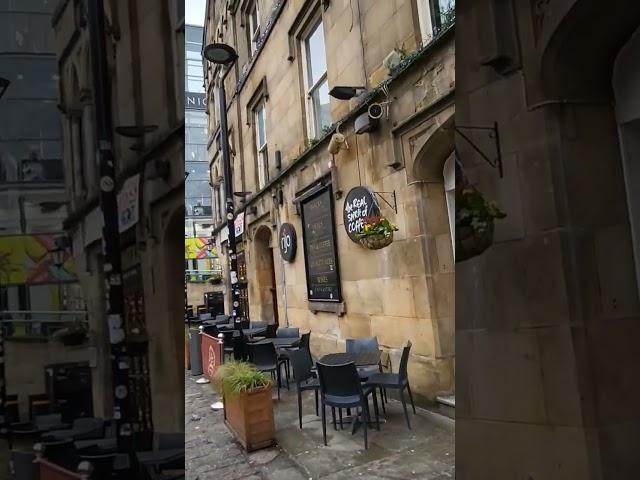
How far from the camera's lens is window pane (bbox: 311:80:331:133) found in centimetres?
190

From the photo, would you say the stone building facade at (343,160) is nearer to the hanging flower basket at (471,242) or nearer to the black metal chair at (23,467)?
the hanging flower basket at (471,242)

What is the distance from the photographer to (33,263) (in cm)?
56

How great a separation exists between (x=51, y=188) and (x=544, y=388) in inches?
51.9

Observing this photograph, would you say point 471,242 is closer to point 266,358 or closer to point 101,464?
point 266,358

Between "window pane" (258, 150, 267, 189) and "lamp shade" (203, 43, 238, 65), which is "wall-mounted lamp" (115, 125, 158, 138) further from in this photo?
"window pane" (258, 150, 267, 189)

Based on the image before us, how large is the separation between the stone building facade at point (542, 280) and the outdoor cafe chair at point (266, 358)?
0.66 meters

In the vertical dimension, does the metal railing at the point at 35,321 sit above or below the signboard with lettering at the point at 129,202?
below

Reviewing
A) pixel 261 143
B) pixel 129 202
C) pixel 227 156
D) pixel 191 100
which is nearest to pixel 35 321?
pixel 129 202

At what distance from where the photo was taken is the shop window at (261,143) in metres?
2.13

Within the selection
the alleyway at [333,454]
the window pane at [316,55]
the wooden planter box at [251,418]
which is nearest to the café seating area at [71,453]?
the alleyway at [333,454]

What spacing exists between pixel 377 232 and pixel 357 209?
0.11 metres

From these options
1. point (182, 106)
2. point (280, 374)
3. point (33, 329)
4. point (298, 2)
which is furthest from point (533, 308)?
point (298, 2)

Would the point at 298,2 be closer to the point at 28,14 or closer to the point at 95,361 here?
the point at 28,14

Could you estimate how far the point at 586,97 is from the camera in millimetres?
1591
